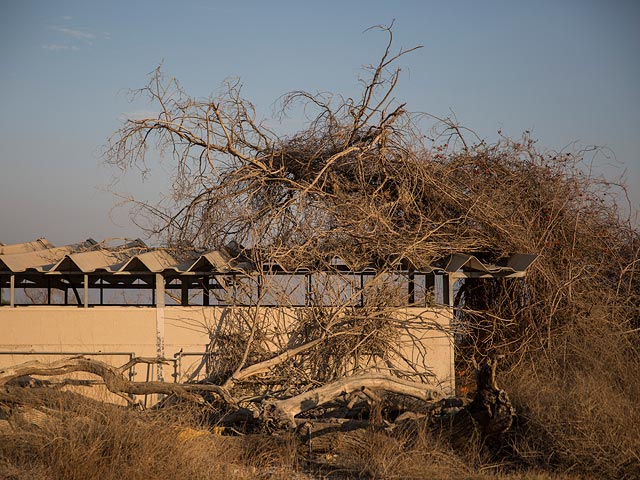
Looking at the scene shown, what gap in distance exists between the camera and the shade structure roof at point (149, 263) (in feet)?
34.4

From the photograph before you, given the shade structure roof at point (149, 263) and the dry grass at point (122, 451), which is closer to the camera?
the dry grass at point (122, 451)

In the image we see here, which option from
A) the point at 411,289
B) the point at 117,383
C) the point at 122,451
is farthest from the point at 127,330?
the point at 411,289

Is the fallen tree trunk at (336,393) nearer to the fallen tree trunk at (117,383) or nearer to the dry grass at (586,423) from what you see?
the fallen tree trunk at (117,383)

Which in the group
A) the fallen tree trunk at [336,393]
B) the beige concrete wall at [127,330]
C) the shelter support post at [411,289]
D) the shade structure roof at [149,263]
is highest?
the shade structure roof at [149,263]

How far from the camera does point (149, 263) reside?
10.5 m

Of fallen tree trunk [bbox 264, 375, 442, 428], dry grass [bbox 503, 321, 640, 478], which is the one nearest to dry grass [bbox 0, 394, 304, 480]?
fallen tree trunk [bbox 264, 375, 442, 428]

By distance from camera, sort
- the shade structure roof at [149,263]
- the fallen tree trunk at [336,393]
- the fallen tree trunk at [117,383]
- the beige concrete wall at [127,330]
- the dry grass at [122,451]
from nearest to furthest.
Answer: the dry grass at [122,451]
the fallen tree trunk at [336,393]
the fallen tree trunk at [117,383]
the shade structure roof at [149,263]
the beige concrete wall at [127,330]

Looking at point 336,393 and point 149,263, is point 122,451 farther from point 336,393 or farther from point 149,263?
point 149,263

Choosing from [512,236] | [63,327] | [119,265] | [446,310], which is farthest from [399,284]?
[63,327]

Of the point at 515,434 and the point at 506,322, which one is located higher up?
the point at 506,322

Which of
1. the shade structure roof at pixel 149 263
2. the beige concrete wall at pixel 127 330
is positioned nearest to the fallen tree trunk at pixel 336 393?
the beige concrete wall at pixel 127 330

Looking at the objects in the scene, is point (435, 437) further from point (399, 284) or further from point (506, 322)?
point (506, 322)

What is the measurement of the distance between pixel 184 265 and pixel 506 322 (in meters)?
5.80

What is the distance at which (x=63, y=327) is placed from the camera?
10656mm
